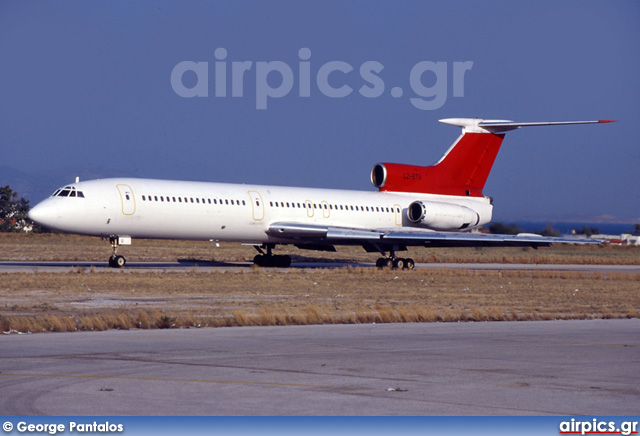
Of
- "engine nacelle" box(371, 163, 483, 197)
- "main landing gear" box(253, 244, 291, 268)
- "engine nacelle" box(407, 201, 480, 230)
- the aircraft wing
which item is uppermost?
"engine nacelle" box(371, 163, 483, 197)

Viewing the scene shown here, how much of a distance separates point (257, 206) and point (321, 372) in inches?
1058

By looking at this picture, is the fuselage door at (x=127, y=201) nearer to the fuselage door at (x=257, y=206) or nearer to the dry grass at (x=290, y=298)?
the dry grass at (x=290, y=298)

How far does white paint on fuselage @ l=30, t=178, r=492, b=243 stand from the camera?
111 ft

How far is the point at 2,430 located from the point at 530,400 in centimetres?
524

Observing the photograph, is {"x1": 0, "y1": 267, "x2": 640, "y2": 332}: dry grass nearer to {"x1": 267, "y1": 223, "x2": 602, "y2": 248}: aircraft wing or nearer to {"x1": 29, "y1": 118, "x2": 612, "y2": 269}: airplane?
{"x1": 267, "y1": 223, "x2": 602, "y2": 248}: aircraft wing

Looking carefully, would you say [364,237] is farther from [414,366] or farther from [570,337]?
[414,366]

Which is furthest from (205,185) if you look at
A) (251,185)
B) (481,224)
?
(481,224)

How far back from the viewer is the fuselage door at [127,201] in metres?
34.2

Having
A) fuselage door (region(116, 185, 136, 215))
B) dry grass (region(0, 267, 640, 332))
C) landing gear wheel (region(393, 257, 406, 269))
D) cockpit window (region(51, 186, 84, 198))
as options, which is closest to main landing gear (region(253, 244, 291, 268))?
dry grass (region(0, 267, 640, 332))

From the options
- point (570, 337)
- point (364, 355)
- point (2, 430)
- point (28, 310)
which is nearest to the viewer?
point (2, 430)

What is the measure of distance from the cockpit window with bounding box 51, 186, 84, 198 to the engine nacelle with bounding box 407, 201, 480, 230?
51.2 ft

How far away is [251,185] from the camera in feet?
131

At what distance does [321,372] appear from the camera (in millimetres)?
11641

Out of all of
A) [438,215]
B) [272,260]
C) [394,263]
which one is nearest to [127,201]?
[272,260]
